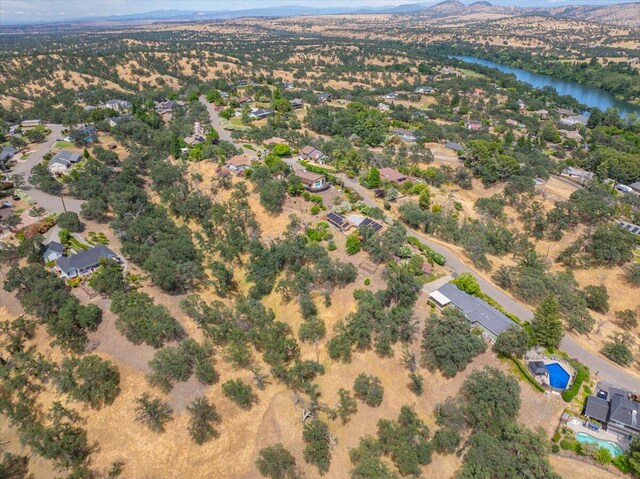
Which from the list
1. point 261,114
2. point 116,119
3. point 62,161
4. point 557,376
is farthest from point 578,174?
point 116,119

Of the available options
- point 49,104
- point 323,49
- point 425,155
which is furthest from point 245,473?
point 323,49

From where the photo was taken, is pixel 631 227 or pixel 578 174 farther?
pixel 578 174

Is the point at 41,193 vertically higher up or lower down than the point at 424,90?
higher up

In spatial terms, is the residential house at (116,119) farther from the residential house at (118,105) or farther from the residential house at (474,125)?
the residential house at (474,125)

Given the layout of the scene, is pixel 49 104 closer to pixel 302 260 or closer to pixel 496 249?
pixel 302 260

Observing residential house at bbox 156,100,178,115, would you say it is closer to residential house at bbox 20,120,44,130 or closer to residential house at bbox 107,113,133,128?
residential house at bbox 107,113,133,128

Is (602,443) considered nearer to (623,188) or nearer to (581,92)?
(623,188)

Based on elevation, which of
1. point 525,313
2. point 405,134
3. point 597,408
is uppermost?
point 597,408
